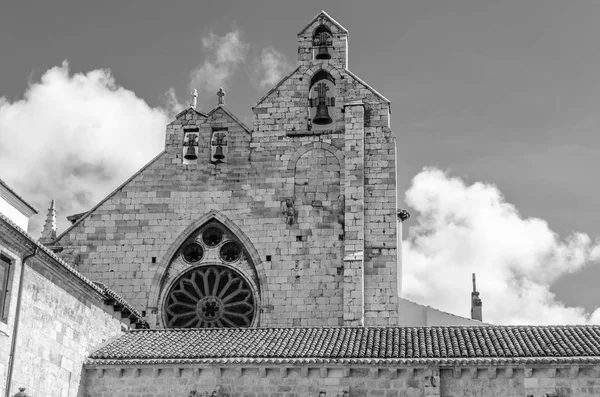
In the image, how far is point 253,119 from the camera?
29078mm

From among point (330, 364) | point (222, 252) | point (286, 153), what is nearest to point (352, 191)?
point (286, 153)

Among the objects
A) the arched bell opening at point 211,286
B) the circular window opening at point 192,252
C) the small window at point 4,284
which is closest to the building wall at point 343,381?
the small window at point 4,284

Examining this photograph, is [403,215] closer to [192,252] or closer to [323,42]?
[323,42]

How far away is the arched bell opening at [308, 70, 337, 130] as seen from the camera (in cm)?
2870

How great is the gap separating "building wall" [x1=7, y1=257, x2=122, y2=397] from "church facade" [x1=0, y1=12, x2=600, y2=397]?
0.07 m

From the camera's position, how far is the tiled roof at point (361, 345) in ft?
65.9

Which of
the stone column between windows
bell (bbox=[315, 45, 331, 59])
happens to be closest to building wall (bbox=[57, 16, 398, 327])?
the stone column between windows

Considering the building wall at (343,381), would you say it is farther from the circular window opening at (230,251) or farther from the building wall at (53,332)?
the circular window opening at (230,251)

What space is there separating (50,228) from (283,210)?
7.43m

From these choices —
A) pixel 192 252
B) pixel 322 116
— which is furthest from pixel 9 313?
pixel 322 116

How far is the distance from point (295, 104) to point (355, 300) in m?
6.84

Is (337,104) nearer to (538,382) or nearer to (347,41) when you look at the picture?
(347,41)

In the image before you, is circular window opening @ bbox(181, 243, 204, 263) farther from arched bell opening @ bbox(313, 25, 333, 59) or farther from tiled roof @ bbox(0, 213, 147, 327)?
arched bell opening @ bbox(313, 25, 333, 59)

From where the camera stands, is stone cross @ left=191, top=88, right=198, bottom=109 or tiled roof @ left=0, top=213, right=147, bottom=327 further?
stone cross @ left=191, top=88, right=198, bottom=109
